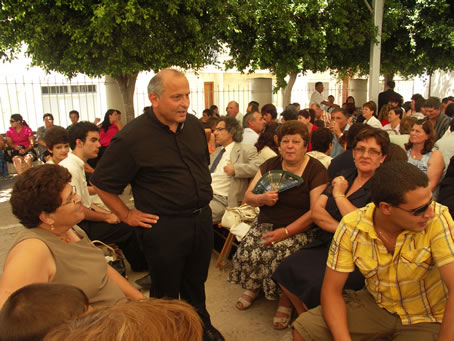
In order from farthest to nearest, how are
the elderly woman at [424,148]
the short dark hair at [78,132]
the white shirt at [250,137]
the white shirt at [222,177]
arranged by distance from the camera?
the white shirt at [250,137], the white shirt at [222,177], the elderly woman at [424,148], the short dark hair at [78,132]

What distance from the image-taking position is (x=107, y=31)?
7293 millimetres

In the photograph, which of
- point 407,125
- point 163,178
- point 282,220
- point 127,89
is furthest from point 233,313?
point 127,89

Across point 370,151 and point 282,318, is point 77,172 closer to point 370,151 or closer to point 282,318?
point 282,318

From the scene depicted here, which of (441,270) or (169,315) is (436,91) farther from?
(169,315)

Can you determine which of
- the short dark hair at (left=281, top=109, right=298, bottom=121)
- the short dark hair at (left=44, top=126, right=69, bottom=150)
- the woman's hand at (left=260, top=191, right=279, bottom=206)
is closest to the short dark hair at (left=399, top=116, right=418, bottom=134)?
the short dark hair at (left=281, top=109, right=298, bottom=121)

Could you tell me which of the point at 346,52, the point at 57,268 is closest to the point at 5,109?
the point at 346,52

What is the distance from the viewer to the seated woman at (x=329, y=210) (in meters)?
3.01

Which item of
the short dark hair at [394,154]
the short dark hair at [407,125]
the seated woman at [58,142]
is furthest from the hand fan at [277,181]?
the short dark hair at [407,125]

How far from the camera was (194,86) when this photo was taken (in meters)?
24.8

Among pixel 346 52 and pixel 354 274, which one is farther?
pixel 346 52

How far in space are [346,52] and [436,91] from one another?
7.64 metres

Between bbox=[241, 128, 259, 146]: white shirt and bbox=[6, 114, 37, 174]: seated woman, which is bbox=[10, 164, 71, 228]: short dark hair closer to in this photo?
bbox=[241, 128, 259, 146]: white shirt

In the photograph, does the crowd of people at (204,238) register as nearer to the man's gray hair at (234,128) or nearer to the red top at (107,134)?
the man's gray hair at (234,128)

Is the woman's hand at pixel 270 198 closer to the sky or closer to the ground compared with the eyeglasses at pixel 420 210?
closer to the ground
